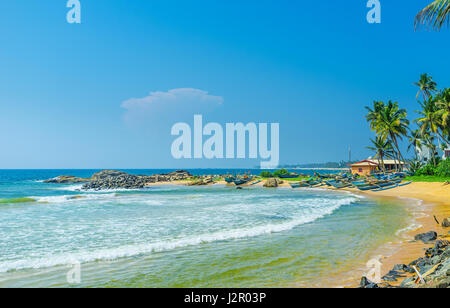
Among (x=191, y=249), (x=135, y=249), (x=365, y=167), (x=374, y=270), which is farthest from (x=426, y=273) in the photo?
(x=365, y=167)

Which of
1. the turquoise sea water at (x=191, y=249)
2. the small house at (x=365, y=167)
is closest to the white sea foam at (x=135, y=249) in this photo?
the turquoise sea water at (x=191, y=249)

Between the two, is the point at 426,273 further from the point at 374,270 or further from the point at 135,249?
the point at 135,249

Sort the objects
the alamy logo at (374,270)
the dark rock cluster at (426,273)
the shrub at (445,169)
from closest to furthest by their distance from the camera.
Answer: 1. the dark rock cluster at (426,273)
2. the alamy logo at (374,270)
3. the shrub at (445,169)

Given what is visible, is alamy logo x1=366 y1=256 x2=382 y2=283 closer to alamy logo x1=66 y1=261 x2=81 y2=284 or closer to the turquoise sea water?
the turquoise sea water

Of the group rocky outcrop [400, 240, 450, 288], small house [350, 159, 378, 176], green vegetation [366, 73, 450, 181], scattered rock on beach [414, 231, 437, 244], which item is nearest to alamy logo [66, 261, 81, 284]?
rocky outcrop [400, 240, 450, 288]

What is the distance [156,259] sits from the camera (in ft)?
28.4

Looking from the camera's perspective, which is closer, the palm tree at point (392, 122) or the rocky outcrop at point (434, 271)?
the rocky outcrop at point (434, 271)

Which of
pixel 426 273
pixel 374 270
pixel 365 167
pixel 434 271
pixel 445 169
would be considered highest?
pixel 445 169

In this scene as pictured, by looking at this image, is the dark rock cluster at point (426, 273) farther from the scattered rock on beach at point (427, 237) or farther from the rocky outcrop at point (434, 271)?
the scattered rock on beach at point (427, 237)

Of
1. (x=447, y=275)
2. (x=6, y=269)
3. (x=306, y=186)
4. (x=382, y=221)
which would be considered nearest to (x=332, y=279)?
(x=447, y=275)
